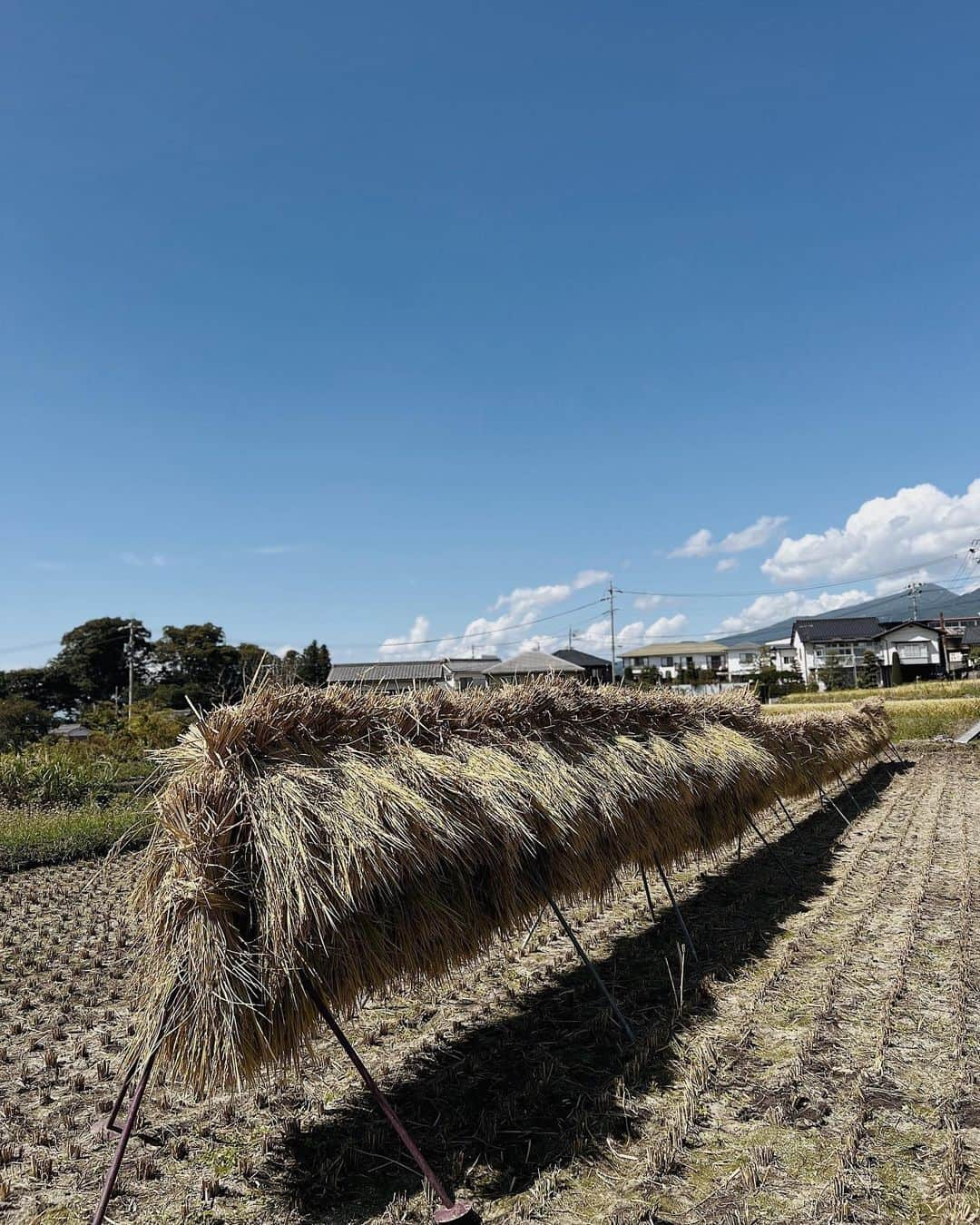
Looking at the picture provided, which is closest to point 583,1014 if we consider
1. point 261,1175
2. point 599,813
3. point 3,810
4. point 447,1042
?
point 447,1042

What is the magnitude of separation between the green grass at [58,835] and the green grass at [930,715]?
73.2 ft

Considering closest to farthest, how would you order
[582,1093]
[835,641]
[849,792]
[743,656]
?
[582,1093] < [849,792] < [835,641] < [743,656]

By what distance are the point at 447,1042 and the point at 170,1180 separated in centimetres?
206

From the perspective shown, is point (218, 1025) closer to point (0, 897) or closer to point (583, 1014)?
point (583, 1014)

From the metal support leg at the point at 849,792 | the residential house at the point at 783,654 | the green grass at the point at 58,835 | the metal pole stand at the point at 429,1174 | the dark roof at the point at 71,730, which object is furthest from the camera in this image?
the residential house at the point at 783,654

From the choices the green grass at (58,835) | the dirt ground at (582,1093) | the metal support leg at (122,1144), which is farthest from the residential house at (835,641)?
the metal support leg at (122,1144)

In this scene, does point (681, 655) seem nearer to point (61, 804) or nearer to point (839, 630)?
point (839, 630)

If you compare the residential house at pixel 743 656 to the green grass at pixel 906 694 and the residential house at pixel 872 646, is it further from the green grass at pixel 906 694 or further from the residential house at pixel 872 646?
the green grass at pixel 906 694

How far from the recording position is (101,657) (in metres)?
48.8

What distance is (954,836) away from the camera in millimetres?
12672

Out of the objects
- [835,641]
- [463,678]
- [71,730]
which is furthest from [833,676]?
[71,730]

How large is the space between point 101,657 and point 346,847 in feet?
167

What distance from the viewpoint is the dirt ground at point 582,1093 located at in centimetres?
370

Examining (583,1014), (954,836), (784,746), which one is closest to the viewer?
(583,1014)
